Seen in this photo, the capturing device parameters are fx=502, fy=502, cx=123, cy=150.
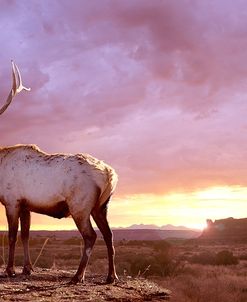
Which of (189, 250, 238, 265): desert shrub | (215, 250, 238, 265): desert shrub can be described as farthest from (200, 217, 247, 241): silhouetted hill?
(215, 250, 238, 265): desert shrub

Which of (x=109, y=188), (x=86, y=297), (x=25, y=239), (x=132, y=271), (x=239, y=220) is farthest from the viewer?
(x=239, y=220)

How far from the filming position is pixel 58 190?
10422 mm

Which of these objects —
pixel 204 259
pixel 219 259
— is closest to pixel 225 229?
pixel 204 259

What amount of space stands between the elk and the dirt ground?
0.41 m

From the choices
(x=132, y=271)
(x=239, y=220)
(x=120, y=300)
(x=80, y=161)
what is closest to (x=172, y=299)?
(x=120, y=300)

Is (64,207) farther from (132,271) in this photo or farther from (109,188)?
(132,271)

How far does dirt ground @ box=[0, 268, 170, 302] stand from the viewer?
339 inches

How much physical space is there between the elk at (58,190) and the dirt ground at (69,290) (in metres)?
0.41

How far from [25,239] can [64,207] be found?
1976 millimetres

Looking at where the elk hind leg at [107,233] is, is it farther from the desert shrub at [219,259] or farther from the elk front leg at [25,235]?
the desert shrub at [219,259]

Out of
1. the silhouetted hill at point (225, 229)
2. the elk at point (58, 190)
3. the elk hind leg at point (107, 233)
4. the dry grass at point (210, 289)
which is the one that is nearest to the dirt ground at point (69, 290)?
the elk hind leg at point (107, 233)

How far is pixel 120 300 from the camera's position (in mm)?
9055

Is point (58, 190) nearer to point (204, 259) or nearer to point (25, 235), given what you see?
point (25, 235)

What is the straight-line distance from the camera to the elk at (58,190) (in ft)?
33.7
